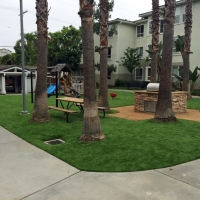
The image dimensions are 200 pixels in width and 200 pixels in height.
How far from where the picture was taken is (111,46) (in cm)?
3275

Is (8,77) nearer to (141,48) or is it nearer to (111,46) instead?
(111,46)

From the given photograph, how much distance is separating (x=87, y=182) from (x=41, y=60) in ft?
19.4

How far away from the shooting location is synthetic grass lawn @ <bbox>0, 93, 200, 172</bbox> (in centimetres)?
477

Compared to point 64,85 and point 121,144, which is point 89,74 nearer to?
point 121,144

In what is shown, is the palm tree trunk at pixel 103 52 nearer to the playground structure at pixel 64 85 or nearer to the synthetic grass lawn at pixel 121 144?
the synthetic grass lawn at pixel 121 144

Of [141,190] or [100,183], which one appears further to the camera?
[100,183]

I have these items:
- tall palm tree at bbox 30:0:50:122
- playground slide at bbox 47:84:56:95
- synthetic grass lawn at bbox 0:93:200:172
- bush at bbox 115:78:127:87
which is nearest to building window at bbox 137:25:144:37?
bush at bbox 115:78:127:87

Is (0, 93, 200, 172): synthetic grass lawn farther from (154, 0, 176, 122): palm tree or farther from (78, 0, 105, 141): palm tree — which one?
(154, 0, 176, 122): palm tree

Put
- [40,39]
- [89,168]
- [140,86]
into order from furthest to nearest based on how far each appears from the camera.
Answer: [140,86] < [40,39] < [89,168]

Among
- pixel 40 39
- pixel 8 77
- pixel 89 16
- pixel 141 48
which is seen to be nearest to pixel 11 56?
pixel 8 77

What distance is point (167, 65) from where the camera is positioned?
866 cm

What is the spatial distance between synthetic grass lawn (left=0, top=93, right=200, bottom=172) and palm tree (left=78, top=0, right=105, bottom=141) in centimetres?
38

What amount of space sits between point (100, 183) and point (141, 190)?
27.0 inches

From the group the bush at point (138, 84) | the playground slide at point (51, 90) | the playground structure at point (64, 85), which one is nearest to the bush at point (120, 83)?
the bush at point (138, 84)
